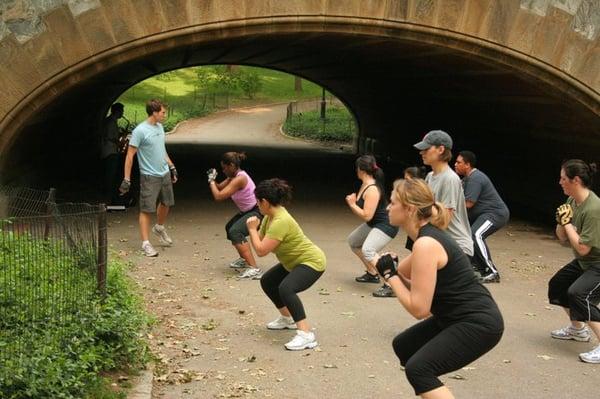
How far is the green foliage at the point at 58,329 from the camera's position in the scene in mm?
5012

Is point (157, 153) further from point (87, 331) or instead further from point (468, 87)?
point (468, 87)

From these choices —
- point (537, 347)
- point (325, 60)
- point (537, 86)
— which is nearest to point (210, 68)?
point (325, 60)

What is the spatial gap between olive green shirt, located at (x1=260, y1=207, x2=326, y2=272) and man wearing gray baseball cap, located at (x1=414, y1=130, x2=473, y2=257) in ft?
4.95

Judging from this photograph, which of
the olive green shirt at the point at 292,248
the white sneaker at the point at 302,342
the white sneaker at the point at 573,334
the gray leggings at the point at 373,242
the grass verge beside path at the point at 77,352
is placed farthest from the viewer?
the gray leggings at the point at 373,242

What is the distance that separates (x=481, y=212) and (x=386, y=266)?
19.1 feet

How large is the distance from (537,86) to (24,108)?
7.80 m

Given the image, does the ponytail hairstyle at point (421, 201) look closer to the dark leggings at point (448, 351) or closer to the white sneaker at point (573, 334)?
the dark leggings at point (448, 351)

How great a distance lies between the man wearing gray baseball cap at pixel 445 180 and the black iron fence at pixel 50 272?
3.15 m

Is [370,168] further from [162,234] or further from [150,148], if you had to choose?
[162,234]

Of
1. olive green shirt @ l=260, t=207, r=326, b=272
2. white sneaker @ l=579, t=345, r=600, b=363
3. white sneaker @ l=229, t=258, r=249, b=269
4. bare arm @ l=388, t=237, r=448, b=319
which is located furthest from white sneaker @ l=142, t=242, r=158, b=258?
bare arm @ l=388, t=237, r=448, b=319

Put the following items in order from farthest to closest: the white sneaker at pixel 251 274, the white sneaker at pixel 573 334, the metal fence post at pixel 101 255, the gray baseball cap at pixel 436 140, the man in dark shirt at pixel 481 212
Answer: the man in dark shirt at pixel 481 212 < the white sneaker at pixel 251 274 < the gray baseball cap at pixel 436 140 < the white sneaker at pixel 573 334 < the metal fence post at pixel 101 255

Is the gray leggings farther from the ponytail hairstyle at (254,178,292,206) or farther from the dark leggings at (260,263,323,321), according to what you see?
the ponytail hairstyle at (254,178,292,206)

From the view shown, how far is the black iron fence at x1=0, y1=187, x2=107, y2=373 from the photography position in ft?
19.6

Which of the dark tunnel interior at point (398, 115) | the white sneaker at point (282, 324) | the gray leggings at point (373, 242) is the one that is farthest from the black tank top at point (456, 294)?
the dark tunnel interior at point (398, 115)
